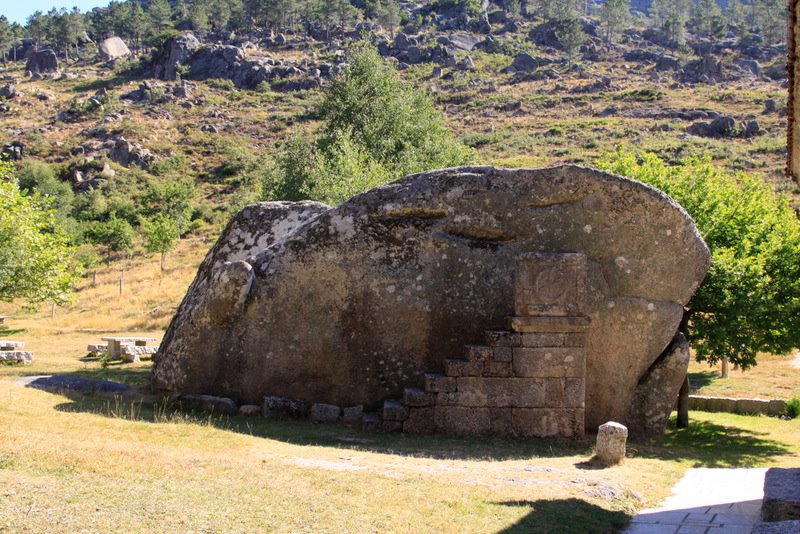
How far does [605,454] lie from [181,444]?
5488 mm

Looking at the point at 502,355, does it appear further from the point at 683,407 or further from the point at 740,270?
the point at 740,270

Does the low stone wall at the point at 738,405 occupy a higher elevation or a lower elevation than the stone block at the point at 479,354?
lower

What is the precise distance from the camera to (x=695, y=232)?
42.0 feet

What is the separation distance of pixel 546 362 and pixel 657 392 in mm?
2437

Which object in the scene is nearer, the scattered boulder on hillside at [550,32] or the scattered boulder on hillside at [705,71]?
the scattered boulder on hillside at [705,71]

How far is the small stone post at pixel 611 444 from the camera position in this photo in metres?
10.5

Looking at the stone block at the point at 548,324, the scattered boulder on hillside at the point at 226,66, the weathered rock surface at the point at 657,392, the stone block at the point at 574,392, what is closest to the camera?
the stone block at the point at 548,324

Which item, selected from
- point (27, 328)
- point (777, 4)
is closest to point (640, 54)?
point (777, 4)

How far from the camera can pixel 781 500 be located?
24.7 ft

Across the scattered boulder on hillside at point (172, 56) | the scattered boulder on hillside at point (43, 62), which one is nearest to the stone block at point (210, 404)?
the scattered boulder on hillside at point (172, 56)

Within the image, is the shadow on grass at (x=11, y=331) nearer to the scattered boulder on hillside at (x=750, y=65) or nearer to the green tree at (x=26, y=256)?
the green tree at (x=26, y=256)

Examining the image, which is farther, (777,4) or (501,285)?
(777,4)

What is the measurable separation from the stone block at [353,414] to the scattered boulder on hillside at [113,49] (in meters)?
121

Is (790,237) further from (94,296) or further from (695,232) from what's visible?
(94,296)
